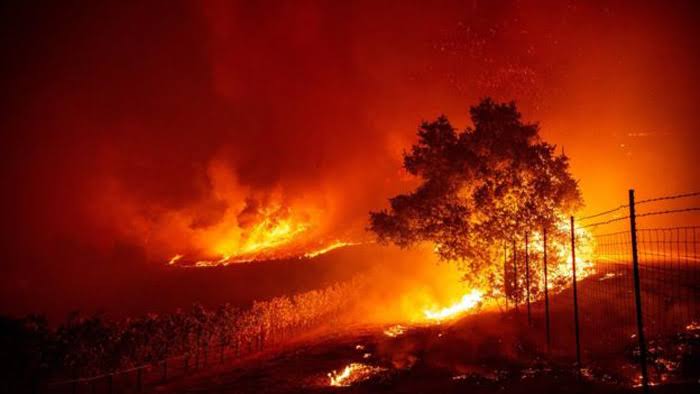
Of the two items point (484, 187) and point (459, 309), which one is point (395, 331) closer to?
point (459, 309)

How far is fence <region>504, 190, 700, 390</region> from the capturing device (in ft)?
41.8

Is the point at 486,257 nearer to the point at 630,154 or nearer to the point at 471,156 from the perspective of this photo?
the point at 471,156

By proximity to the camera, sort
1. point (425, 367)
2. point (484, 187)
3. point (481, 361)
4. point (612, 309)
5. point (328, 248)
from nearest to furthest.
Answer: point (481, 361), point (425, 367), point (612, 309), point (484, 187), point (328, 248)

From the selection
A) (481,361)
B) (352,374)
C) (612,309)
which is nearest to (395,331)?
(352,374)

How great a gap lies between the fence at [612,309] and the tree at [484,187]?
4.80ft

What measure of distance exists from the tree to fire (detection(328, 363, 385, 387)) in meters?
9.00

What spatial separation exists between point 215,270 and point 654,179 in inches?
4655

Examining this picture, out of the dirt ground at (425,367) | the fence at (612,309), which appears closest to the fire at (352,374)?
the dirt ground at (425,367)

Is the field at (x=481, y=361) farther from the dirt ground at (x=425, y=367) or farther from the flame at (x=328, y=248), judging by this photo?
the flame at (x=328, y=248)

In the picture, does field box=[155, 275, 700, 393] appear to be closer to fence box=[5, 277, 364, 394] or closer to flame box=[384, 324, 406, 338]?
flame box=[384, 324, 406, 338]

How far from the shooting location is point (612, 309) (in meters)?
21.0

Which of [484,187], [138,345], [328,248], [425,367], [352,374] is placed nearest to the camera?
[425,367]

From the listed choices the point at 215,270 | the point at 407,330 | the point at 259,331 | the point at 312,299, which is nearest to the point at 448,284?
the point at 312,299

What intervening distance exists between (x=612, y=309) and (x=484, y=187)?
849 cm
